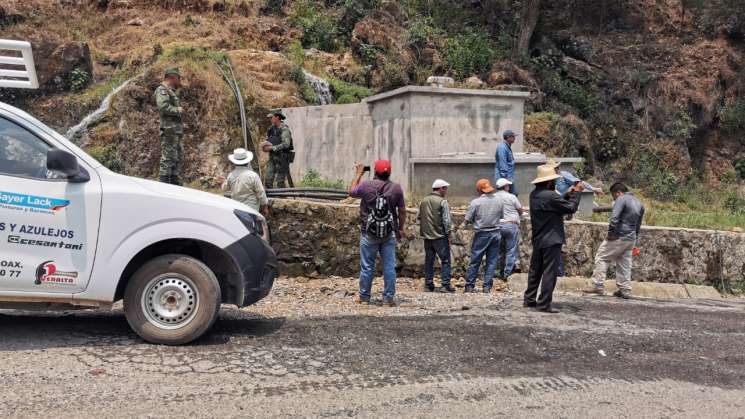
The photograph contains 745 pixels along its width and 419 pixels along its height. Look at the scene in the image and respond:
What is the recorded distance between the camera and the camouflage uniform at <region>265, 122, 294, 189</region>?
→ 1223 cm

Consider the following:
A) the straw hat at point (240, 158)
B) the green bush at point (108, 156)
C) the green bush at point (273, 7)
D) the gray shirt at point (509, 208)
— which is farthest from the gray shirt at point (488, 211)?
the green bush at point (273, 7)

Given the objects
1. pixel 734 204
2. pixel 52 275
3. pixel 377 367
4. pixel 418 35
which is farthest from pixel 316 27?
pixel 377 367

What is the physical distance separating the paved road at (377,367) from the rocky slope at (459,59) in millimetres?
11462

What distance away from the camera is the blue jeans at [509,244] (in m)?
10.5

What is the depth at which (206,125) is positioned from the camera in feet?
55.3

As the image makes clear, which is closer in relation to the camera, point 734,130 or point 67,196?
point 67,196

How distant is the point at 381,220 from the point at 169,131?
14.3ft

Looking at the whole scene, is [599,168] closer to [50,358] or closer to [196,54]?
[196,54]

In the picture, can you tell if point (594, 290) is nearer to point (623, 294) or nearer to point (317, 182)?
point (623, 294)

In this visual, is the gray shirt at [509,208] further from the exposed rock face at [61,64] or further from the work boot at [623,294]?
the exposed rock face at [61,64]

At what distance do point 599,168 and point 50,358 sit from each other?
22.0 m

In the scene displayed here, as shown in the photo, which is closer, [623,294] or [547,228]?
[547,228]

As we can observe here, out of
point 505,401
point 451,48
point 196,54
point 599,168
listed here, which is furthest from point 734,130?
point 505,401

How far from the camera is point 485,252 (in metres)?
10.2
